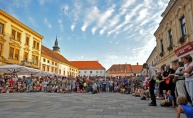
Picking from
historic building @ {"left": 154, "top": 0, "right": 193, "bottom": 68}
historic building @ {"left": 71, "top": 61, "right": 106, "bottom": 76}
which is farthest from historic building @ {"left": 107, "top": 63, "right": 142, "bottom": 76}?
historic building @ {"left": 154, "top": 0, "right": 193, "bottom": 68}

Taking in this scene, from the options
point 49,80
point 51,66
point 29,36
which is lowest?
point 49,80

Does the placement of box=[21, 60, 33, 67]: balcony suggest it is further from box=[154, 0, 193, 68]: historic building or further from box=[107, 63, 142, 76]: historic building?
box=[107, 63, 142, 76]: historic building

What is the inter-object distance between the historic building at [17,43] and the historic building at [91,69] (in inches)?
1802

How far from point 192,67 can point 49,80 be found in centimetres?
1735

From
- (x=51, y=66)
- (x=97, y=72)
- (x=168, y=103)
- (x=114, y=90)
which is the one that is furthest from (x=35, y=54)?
(x=97, y=72)

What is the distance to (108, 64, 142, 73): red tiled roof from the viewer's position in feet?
229

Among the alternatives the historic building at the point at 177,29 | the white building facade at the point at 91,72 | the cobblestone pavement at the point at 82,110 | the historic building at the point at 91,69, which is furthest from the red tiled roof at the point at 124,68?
the cobblestone pavement at the point at 82,110

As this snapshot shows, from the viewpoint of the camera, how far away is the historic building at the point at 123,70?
68.4 m

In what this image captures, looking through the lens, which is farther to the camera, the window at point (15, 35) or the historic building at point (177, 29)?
the window at point (15, 35)

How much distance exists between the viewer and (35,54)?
3612cm

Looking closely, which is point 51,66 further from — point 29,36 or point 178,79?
point 178,79

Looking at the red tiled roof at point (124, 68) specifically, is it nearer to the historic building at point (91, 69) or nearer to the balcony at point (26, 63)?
the historic building at point (91, 69)

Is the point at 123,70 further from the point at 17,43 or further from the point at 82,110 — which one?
the point at 82,110

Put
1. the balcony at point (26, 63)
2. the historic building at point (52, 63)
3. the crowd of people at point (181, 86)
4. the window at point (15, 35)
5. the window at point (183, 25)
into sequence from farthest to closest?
the historic building at point (52, 63) < the balcony at point (26, 63) < the window at point (15, 35) < the window at point (183, 25) < the crowd of people at point (181, 86)
